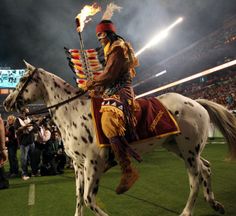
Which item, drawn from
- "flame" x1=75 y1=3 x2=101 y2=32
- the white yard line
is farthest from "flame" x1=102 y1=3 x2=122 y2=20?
the white yard line

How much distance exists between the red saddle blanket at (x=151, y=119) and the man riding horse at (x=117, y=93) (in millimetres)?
123

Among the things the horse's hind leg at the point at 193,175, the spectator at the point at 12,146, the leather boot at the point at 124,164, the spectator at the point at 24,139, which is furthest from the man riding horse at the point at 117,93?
the spectator at the point at 12,146

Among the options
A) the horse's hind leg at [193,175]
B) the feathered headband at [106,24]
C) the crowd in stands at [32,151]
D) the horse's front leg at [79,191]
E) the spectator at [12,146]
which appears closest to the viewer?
the feathered headband at [106,24]

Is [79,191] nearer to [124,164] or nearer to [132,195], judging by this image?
[124,164]

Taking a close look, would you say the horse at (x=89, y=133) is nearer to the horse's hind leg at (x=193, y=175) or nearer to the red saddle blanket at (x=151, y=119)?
the horse's hind leg at (x=193, y=175)

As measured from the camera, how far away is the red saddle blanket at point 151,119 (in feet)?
14.6

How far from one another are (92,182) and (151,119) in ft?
3.88

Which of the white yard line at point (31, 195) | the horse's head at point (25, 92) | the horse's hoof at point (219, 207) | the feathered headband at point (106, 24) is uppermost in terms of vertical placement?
the feathered headband at point (106, 24)

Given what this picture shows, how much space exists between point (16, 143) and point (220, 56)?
38.0m

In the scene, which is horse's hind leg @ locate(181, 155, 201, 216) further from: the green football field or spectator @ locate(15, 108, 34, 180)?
spectator @ locate(15, 108, 34, 180)

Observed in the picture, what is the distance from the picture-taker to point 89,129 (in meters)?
4.32

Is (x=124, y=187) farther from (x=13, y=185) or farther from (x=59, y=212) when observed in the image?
(x=13, y=185)

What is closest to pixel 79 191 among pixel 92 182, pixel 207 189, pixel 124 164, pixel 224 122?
pixel 92 182

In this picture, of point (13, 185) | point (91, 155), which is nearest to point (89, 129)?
point (91, 155)
